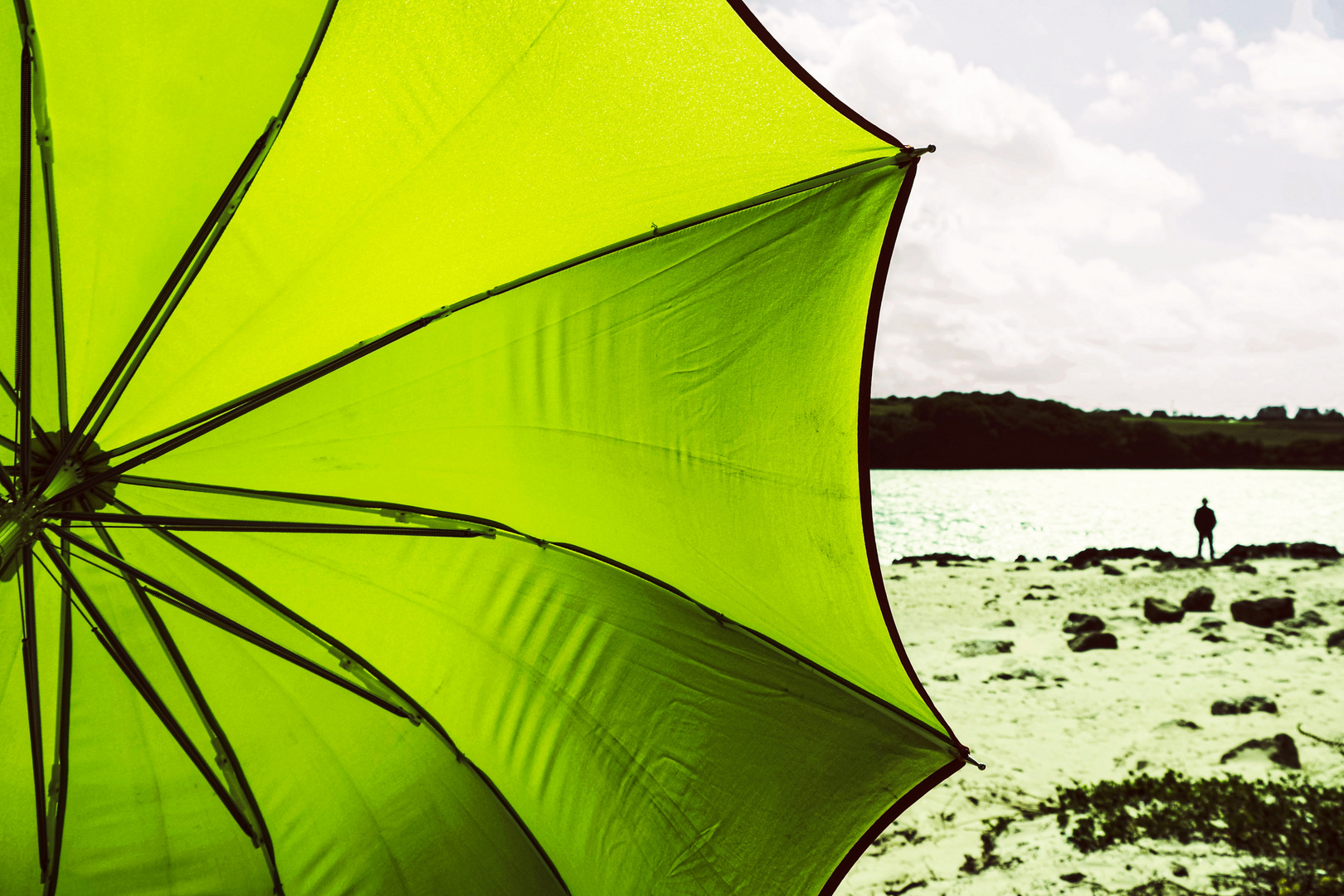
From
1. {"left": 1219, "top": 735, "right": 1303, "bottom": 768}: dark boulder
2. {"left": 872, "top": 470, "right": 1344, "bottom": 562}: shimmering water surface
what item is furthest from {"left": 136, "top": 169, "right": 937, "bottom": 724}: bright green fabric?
{"left": 872, "top": 470, "right": 1344, "bottom": 562}: shimmering water surface

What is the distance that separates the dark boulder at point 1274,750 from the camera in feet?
19.3

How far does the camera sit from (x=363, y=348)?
6.95 ft

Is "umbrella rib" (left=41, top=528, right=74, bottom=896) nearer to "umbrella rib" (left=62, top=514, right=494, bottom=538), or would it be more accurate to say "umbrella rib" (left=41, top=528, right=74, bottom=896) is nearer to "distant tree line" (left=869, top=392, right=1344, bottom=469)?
"umbrella rib" (left=62, top=514, right=494, bottom=538)

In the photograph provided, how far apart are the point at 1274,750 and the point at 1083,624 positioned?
6.01m

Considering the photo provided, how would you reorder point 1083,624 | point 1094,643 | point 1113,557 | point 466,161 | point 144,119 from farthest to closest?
point 1113,557 → point 1083,624 → point 1094,643 → point 466,161 → point 144,119

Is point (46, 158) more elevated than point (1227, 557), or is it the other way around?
point (46, 158)

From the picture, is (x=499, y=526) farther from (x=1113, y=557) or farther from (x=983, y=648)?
(x=1113, y=557)

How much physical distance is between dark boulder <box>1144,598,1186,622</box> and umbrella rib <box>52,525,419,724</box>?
12.9 m

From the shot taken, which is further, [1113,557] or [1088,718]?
[1113,557]

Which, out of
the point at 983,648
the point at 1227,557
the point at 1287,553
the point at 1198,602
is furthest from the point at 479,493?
the point at 1287,553

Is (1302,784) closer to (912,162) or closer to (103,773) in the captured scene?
(912,162)

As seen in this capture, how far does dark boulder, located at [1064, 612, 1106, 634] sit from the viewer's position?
11648mm

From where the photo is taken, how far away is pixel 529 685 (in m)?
2.32

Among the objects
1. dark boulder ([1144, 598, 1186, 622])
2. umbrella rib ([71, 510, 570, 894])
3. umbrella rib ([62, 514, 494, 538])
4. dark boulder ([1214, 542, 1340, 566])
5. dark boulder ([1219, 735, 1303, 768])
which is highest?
umbrella rib ([62, 514, 494, 538])
